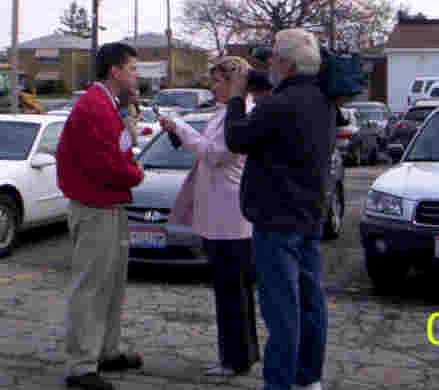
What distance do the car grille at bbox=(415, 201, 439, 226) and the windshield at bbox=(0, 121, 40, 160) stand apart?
15.7 ft

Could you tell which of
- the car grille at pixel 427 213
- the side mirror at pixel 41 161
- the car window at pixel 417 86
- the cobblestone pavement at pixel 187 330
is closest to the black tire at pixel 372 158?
the car window at pixel 417 86

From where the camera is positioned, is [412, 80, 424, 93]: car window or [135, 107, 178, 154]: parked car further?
[412, 80, 424, 93]: car window

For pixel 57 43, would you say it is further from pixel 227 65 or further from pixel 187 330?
pixel 227 65

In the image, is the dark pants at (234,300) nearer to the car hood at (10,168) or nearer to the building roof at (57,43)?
the car hood at (10,168)

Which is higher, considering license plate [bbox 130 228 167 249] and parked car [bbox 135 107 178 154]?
parked car [bbox 135 107 178 154]

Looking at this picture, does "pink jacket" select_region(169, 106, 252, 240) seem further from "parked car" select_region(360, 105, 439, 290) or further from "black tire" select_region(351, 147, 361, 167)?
"black tire" select_region(351, 147, 361, 167)

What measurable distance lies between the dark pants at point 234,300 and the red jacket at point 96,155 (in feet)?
2.11

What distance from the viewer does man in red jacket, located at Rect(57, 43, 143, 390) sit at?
470 cm

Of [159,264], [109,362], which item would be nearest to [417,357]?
[109,362]

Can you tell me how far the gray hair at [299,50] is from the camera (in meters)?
4.19

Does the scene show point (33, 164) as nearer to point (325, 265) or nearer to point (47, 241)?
point (47, 241)

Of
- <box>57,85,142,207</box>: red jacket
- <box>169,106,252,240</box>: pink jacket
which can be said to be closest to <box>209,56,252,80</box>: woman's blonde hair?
<box>169,106,252,240</box>: pink jacket

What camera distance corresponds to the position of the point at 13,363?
536 centimetres

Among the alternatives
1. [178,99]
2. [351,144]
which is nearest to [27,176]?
[351,144]
